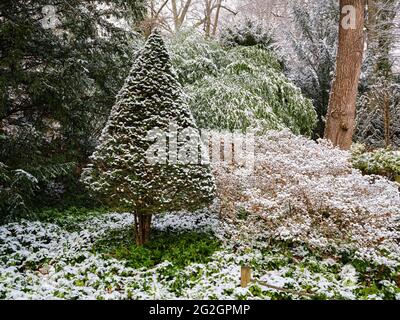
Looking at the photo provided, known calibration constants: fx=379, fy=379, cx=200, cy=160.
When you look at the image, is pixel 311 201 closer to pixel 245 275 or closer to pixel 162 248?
pixel 245 275

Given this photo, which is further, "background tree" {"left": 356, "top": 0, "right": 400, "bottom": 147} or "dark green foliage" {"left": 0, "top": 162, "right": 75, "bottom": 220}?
"background tree" {"left": 356, "top": 0, "right": 400, "bottom": 147}

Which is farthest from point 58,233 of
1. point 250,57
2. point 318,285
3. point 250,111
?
point 250,57

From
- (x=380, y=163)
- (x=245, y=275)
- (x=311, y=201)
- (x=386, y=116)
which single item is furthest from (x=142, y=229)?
(x=386, y=116)

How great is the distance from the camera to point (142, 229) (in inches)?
187

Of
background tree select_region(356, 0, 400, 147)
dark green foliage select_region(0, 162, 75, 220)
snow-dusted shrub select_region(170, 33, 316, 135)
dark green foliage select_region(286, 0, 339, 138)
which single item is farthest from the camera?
dark green foliage select_region(286, 0, 339, 138)

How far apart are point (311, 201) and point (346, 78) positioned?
407cm

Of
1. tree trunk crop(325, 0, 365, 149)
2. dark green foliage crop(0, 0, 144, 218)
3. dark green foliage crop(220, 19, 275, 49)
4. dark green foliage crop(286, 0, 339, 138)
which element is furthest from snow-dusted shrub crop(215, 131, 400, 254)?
dark green foliage crop(286, 0, 339, 138)

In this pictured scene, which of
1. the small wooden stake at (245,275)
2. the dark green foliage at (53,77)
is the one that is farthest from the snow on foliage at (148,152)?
the dark green foliage at (53,77)

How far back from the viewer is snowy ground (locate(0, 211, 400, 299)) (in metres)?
3.50

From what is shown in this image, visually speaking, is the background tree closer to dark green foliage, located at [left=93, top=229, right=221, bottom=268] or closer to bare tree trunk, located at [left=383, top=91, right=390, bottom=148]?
bare tree trunk, located at [left=383, top=91, right=390, bottom=148]

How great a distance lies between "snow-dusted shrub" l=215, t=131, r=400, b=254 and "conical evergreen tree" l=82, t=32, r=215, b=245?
60 centimetres
